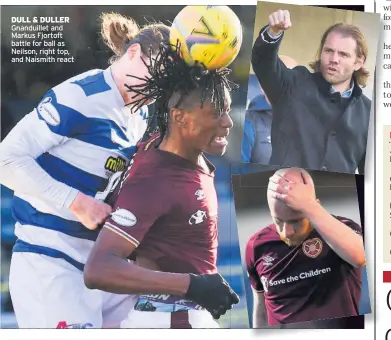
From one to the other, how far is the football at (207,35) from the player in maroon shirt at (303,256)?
50 cm

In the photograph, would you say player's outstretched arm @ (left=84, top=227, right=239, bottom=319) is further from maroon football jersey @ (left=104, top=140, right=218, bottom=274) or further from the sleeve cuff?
the sleeve cuff

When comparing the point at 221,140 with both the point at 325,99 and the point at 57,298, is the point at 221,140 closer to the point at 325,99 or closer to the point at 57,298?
the point at 325,99

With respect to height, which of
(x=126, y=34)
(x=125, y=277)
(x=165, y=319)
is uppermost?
(x=126, y=34)

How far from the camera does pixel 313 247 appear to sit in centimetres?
279

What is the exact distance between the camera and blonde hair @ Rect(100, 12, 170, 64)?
9.18 feet

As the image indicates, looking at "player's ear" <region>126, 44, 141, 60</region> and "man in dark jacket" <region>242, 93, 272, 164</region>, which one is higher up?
"player's ear" <region>126, 44, 141, 60</region>

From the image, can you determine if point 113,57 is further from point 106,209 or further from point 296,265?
point 296,265

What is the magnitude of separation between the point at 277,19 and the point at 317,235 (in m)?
0.83

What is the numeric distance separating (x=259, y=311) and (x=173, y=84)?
927mm

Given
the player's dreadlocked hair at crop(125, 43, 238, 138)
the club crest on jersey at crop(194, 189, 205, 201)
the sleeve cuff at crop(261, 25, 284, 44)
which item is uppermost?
the sleeve cuff at crop(261, 25, 284, 44)

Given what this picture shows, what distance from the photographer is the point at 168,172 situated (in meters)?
2.79

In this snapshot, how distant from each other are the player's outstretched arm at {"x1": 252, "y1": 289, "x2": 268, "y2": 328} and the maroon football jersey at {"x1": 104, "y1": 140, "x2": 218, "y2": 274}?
199mm

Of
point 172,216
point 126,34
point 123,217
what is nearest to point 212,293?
point 172,216

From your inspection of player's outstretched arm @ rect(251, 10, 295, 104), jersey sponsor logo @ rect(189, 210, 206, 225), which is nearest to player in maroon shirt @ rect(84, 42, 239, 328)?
jersey sponsor logo @ rect(189, 210, 206, 225)
